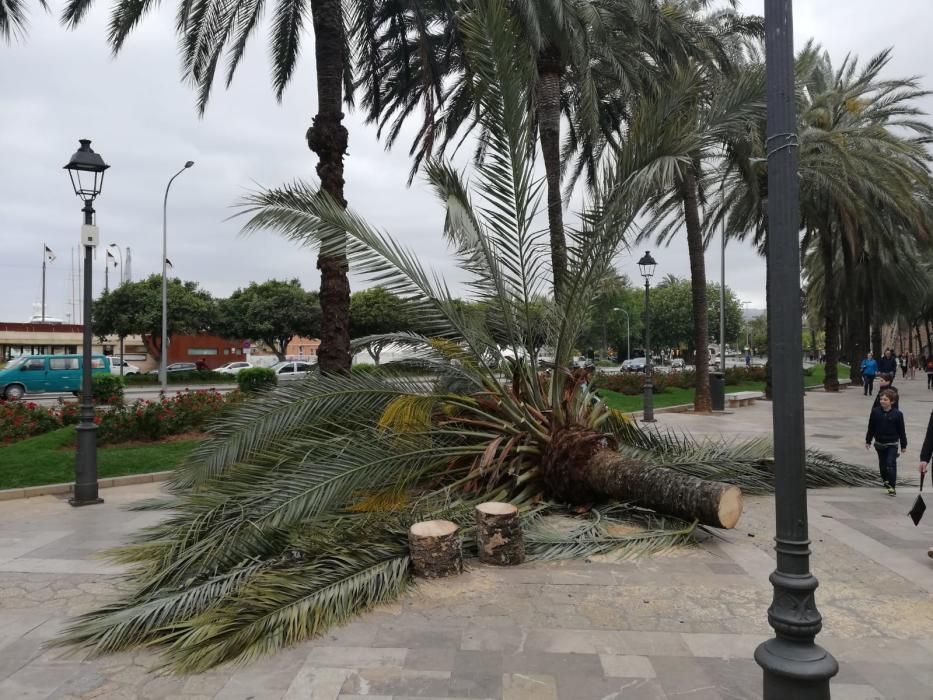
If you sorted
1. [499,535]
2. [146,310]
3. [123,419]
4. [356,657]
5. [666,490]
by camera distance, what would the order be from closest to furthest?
[356,657] → [499,535] → [666,490] → [123,419] → [146,310]

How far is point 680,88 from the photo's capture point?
590 centimetres

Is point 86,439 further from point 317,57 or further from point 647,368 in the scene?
point 647,368

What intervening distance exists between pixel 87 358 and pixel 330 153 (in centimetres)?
407

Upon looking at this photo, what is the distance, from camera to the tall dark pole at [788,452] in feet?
8.79

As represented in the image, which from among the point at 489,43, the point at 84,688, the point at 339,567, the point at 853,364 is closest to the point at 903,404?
the point at 853,364

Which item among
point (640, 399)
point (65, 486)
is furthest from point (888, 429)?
point (640, 399)

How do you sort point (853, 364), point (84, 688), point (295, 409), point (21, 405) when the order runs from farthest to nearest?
point (853, 364)
point (21, 405)
point (295, 409)
point (84, 688)

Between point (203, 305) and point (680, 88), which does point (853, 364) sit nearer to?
point (680, 88)

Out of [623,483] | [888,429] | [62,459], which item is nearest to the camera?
[623,483]

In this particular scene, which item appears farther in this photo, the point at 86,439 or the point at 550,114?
the point at 550,114

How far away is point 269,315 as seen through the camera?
4162 cm

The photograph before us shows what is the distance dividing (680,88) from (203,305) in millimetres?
37690

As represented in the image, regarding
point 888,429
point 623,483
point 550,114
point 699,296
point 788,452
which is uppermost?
point 550,114

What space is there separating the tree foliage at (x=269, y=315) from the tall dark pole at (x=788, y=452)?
4001 cm
